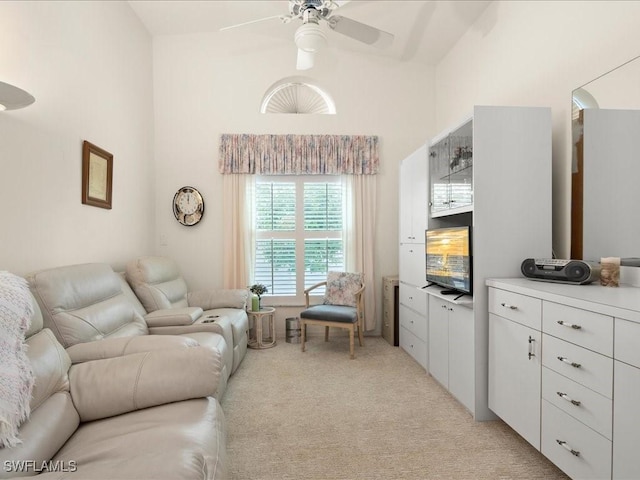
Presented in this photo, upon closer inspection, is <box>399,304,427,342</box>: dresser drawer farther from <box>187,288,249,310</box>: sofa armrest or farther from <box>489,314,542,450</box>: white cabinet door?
<box>187,288,249,310</box>: sofa armrest

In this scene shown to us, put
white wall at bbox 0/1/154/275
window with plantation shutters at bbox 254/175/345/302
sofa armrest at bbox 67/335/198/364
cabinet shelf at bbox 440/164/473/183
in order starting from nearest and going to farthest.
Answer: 1. sofa armrest at bbox 67/335/198/364
2. white wall at bbox 0/1/154/275
3. cabinet shelf at bbox 440/164/473/183
4. window with plantation shutters at bbox 254/175/345/302

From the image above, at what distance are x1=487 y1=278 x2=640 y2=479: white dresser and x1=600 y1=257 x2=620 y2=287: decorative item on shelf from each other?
67 millimetres

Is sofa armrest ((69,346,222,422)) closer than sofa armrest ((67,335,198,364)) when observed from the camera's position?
Yes

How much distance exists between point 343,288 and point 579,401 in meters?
2.75

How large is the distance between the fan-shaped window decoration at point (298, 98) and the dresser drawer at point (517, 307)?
3129mm

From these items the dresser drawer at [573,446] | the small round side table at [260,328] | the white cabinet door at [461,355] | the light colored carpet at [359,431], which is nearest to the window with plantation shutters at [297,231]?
the small round side table at [260,328]

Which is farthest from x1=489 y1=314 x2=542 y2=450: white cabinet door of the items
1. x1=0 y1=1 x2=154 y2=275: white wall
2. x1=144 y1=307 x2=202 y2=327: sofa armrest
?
x1=0 y1=1 x2=154 y2=275: white wall

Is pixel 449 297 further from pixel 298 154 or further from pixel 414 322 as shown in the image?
pixel 298 154

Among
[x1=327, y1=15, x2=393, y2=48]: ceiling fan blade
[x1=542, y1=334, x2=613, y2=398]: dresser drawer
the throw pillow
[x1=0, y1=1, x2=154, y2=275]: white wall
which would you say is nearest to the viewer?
[x1=542, y1=334, x2=613, y2=398]: dresser drawer

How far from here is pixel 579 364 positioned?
1.65 metres

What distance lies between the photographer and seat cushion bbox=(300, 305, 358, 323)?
374 centimetres

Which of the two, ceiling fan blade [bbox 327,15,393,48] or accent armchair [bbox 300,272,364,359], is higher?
ceiling fan blade [bbox 327,15,393,48]

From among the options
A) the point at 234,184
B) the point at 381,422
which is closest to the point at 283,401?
the point at 381,422

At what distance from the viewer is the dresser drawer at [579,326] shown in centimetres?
151
